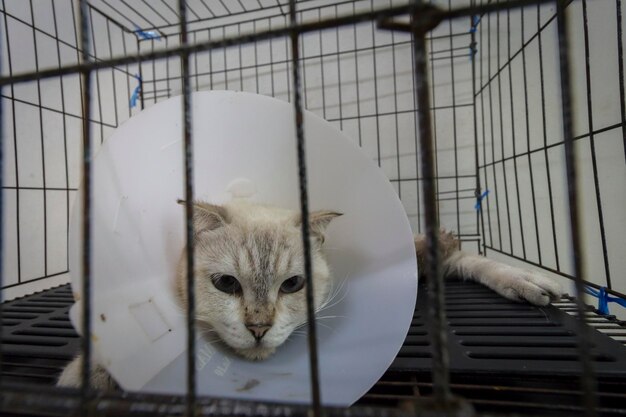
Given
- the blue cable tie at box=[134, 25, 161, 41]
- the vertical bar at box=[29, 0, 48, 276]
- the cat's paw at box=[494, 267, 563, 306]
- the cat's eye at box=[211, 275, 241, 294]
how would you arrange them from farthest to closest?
the blue cable tie at box=[134, 25, 161, 41], the vertical bar at box=[29, 0, 48, 276], the cat's paw at box=[494, 267, 563, 306], the cat's eye at box=[211, 275, 241, 294]

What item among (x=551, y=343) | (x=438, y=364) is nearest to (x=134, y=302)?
(x=438, y=364)

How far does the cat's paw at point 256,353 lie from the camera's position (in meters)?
0.74

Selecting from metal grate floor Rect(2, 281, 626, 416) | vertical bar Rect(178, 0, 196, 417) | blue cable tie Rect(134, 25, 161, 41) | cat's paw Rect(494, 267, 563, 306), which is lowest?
metal grate floor Rect(2, 281, 626, 416)

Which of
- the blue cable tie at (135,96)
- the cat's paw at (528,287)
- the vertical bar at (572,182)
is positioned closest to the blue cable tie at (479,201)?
the cat's paw at (528,287)

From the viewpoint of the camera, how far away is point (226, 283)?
825 millimetres

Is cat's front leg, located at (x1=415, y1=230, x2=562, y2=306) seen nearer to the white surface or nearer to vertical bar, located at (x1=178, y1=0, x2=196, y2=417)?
the white surface

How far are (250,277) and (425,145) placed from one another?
563mm

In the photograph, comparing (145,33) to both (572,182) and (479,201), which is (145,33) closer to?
(479,201)

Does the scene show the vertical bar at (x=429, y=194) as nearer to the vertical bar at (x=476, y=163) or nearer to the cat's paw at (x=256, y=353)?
the cat's paw at (x=256, y=353)

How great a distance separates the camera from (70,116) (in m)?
1.72

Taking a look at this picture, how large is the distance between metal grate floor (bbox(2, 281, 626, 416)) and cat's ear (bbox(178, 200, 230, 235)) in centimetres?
43

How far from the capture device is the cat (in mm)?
736

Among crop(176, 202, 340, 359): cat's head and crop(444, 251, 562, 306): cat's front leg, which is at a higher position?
crop(176, 202, 340, 359): cat's head

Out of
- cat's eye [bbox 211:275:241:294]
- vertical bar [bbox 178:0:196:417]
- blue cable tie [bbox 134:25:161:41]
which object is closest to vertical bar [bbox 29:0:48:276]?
blue cable tie [bbox 134:25:161:41]
